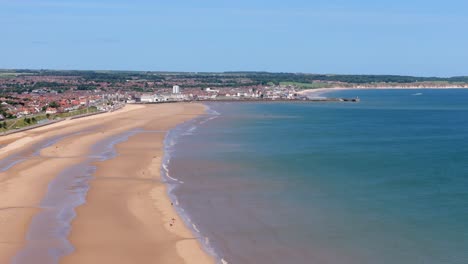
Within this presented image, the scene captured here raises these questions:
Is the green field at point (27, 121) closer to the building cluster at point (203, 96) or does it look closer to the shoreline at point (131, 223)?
the shoreline at point (131, 223)

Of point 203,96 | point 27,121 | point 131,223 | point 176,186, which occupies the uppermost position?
point 131,223

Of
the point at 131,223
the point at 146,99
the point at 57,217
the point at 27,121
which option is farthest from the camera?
the point at 146,99

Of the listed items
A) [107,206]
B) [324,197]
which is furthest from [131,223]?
[324,197]

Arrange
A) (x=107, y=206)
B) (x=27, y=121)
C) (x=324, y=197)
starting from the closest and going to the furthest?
(x=107, y=206), (x=324, y=197), (x=27, y=121)

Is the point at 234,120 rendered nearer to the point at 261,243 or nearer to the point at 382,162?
the point at 382,162

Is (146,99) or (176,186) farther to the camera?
(146,99)

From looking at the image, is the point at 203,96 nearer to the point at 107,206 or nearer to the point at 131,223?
the point at 107,206

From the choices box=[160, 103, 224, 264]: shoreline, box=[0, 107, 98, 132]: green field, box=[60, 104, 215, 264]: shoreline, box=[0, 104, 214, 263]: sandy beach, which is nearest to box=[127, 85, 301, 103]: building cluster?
box=[0, 107, 98, 132]: green field

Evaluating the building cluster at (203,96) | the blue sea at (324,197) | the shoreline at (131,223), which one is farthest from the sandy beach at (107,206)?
the building cluster at (203,96)
